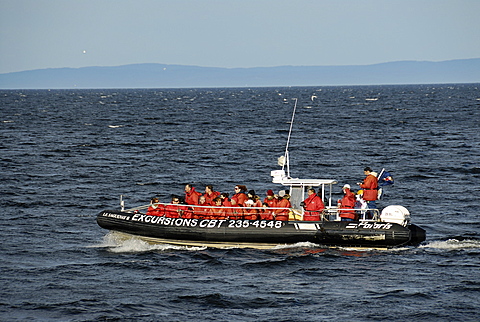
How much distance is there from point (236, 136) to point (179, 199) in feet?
127

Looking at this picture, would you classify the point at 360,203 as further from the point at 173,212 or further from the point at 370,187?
the point at 173,212

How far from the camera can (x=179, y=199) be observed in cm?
2262

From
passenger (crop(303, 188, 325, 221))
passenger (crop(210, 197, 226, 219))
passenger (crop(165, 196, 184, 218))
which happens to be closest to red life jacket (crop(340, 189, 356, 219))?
passenger (crop(303, 188, 325, 221))

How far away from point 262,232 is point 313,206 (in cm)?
177

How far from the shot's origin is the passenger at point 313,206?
2153 centimetres

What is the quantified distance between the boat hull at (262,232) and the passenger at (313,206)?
0.36 metres

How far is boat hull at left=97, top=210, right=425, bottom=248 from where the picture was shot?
21047mm

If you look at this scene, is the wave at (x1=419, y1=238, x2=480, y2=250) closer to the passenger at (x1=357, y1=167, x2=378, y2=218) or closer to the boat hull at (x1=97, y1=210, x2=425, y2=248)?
the boat hull at (x1=97, y1=210, x2=425, y2=248)

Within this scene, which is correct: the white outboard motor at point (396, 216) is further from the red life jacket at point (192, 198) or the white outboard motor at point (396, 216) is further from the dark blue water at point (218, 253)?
the red life jacket at point (192, 198)

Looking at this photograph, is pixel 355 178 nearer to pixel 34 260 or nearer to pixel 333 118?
pixel 34 260

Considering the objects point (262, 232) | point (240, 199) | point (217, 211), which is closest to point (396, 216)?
point (262, 232)

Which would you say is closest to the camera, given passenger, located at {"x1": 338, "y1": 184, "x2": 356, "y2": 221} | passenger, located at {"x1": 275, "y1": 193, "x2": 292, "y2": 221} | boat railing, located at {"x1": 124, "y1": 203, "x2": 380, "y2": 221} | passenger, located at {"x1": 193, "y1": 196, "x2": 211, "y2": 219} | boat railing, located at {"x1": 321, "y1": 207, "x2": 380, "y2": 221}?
boat railing, located at {"x1": 321, "y1": 207, "x2": 380, "y2": 221}

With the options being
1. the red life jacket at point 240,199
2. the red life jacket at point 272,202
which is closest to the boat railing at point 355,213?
the red life jacket at point 272,202

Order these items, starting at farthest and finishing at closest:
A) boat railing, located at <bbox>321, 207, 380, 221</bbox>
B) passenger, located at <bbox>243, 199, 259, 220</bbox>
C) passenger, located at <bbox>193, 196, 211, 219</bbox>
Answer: passenger, located at <bbox>193, 196, 211, 219</bbox>, passenger, located at <bbox>243, 199, 259, 220</bbox>, boat railing, located at <bbox>321, 207, 380, 221</bbox>
